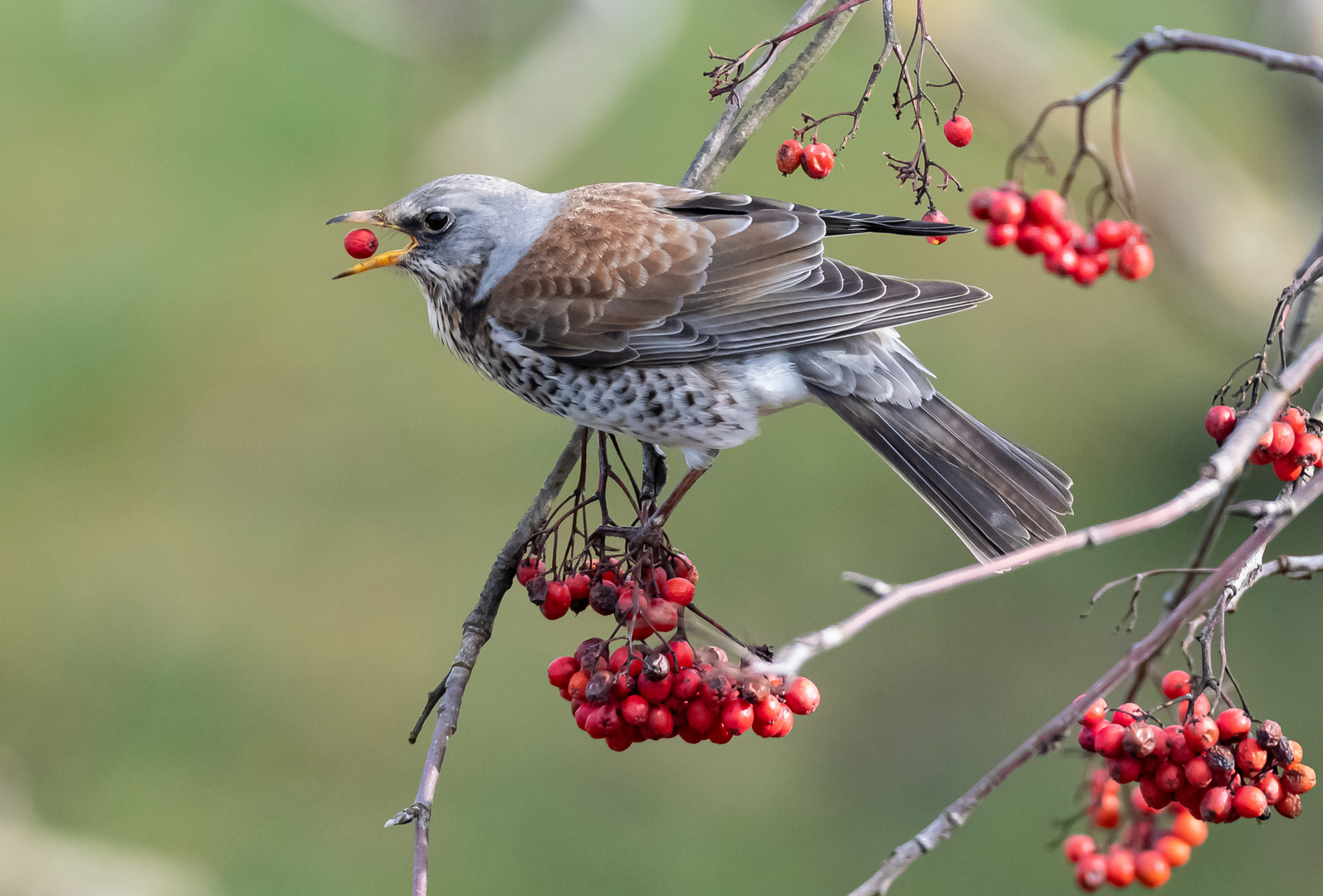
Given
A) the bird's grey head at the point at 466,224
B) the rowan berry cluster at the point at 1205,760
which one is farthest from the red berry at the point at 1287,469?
the bird's grey head at the point at 466,224

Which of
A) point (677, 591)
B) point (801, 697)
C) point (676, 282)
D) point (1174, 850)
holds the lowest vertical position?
point (1174, 850)

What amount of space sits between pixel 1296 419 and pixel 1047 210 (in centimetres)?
69

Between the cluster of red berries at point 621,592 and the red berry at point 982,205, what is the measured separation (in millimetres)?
758

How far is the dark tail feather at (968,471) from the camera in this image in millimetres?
2004

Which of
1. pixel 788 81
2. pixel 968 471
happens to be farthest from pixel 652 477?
pixel 788 81

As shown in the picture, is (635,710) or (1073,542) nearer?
(1073,542)

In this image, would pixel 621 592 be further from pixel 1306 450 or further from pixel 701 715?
pixel 1306 450

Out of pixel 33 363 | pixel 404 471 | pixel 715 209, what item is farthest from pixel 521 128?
pixel 33 363

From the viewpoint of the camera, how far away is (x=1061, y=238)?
1991 millimetres

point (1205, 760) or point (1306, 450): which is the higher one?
point (1306, 450)

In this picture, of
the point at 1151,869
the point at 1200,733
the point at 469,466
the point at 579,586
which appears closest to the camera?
the point at 1200,733

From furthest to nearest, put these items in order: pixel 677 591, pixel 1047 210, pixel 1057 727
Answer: pixel 1047 210
pixel 677 591
pixel 1057 727

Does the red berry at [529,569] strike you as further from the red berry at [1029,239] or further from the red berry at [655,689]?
the red berry at [1029,239]

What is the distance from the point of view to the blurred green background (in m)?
4.00
